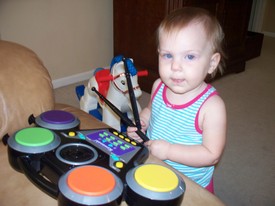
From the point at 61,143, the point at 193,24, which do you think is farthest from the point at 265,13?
the point at 61,143

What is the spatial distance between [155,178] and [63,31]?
5.36 ft

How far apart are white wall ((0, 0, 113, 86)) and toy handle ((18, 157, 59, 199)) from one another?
4.46 feet

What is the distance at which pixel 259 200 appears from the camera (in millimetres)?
1179

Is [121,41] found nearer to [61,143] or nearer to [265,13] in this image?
[61,143]

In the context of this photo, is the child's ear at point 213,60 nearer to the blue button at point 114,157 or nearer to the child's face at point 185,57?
the child's face at point 185,57

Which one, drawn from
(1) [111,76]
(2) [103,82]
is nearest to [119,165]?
(1) [111,76]

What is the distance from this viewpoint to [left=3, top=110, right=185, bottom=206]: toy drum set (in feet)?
1.40

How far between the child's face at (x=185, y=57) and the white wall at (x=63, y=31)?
1259 mm

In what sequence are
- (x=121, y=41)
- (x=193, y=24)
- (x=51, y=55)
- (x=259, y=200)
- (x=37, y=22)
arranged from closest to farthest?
(x=193, y=24)
(x=259, y=200)
(x=37, y=22)
(x=51, y=55)
(x=121, y=41)

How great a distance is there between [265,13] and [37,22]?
9.36 feet

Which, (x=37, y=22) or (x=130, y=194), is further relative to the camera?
(x=37, y=22)

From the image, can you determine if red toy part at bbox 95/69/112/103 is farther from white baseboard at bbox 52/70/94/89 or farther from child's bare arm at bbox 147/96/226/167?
child's bare arm at bbox 147/96/226/167

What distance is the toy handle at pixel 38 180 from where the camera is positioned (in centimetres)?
47

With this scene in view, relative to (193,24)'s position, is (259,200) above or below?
below
